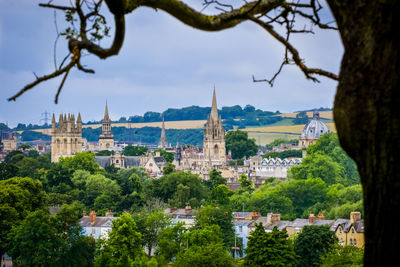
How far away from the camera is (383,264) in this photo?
222 inches

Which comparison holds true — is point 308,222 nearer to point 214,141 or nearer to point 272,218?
point 272,218

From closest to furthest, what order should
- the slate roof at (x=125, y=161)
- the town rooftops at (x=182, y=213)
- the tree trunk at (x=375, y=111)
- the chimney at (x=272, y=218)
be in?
the tree trunk at (x=375, y=111)
the chimney at (x=272, y=218)
the town rooftops at (x=182, y=213)
the slate roof at (x=125, y=161)

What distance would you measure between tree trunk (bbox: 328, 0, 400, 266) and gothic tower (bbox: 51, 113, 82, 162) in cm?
17091

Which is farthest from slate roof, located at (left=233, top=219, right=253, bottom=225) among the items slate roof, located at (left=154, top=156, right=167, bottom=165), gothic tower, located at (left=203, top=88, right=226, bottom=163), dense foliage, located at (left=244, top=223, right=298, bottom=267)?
gothic tower, located at (left=203, top=88, right=226, bottom=163)

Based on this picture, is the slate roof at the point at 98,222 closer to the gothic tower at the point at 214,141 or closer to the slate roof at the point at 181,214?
the slate roof at the point at 181,214

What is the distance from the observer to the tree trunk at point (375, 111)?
5.52m

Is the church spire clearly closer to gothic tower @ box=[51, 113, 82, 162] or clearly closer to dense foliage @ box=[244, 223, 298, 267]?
gothic tower @ box=[51, 113, 82, 162]

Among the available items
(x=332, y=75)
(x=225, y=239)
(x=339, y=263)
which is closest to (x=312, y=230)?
(x=339, y=263)

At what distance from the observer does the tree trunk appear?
5.52 metres

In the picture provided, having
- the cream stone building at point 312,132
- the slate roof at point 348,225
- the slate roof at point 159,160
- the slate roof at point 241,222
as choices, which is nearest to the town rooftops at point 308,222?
the slate roof at point 348,225

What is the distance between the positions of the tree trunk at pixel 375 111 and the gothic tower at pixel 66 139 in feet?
561

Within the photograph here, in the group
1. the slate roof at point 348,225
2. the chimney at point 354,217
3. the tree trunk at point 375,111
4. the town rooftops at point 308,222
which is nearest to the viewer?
the tree trunk at point 375,111

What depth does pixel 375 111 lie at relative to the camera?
5.59 meters

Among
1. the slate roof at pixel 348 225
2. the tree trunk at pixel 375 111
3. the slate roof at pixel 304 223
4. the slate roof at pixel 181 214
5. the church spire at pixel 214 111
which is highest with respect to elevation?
the church spire at pixel 214 111
